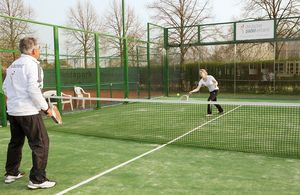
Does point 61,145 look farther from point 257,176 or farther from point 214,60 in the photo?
point 214,60

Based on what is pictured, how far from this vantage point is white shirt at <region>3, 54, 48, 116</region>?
4.32 meters

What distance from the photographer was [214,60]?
891 inches

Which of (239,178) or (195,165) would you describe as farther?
(195,165)

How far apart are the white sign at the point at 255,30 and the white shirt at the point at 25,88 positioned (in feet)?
51.6

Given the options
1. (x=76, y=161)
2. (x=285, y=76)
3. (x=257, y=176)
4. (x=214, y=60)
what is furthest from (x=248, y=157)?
(x=214, y=60)

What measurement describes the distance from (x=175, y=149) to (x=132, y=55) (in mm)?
11680

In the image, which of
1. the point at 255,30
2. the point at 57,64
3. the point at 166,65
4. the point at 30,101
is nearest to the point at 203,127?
the point at 30,101

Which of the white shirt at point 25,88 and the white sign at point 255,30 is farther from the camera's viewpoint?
the white sign at point 255,30

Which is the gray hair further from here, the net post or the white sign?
the white sign

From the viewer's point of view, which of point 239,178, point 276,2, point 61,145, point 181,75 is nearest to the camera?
point 239,178

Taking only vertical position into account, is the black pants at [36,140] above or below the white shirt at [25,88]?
below

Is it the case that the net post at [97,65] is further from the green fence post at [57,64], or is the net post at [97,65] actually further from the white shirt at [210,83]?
the white shirt at [210,83]

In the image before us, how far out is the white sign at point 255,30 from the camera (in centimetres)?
1789

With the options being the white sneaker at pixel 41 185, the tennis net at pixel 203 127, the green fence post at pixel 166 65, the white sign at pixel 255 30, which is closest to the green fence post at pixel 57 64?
the tennis net at pixel 203 127
